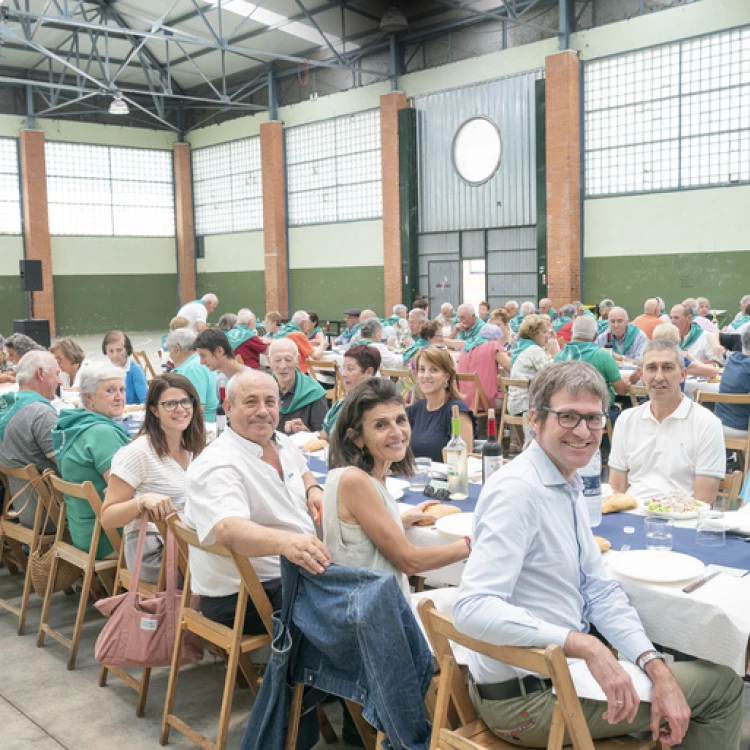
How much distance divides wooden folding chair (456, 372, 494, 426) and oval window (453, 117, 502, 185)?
34.2ft

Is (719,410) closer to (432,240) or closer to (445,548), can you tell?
(445,548)

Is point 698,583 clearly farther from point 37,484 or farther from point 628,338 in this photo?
point 628,338

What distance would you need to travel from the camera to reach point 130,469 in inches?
131

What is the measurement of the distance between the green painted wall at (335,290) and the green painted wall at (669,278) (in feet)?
17.9

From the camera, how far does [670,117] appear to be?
14.1 m

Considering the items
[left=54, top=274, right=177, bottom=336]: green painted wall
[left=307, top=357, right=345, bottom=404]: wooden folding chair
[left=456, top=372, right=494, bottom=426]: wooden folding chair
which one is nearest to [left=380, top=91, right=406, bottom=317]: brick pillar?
[left=54, top=274, right=177, bottom=336]: green painted wall

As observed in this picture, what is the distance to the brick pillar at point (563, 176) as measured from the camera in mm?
15023

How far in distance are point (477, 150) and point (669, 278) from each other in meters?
4.87

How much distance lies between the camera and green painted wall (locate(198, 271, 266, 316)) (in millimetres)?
22109

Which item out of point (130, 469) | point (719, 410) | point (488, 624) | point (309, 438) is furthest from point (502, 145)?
point (488, 624)

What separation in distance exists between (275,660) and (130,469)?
1330mm

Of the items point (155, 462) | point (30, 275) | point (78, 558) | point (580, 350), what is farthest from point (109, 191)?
point (155, 462)

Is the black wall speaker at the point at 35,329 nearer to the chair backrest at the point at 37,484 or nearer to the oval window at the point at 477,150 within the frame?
the oval window at the point at 477,150

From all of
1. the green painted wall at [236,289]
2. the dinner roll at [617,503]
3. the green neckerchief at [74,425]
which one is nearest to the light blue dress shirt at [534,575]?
the dinner roll at [617,503]
